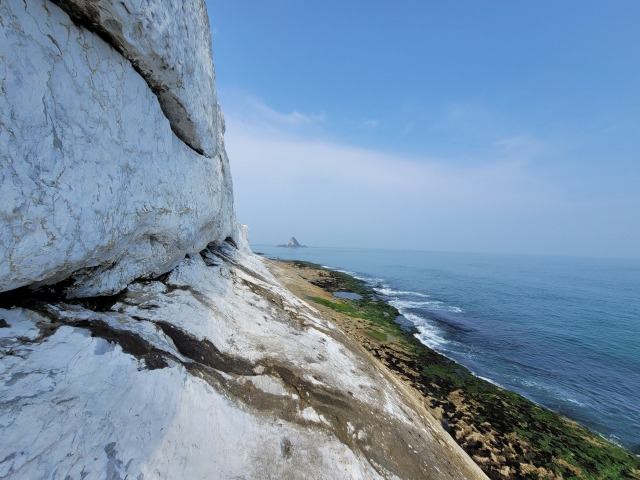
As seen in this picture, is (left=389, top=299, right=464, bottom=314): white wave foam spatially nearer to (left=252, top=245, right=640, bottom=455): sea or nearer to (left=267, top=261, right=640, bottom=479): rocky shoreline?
(left=252, top=245, right=640, bottom=455): sea

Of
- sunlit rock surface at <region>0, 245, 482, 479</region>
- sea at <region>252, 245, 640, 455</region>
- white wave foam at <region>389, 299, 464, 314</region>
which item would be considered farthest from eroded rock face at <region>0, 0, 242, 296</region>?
white wave foam at <region>389, 299, 464, 314</region>

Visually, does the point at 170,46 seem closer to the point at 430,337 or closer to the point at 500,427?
the point at 500,427

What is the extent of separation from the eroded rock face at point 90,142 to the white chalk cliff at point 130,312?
3cm

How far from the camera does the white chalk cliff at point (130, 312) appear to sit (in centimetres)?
462

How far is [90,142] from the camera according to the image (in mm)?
5887

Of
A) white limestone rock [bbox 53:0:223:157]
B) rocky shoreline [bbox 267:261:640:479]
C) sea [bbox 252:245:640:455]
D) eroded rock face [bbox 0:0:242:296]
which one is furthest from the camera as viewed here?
sea [bbox 252:245:640:455]

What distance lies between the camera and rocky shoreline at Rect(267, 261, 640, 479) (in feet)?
39.5

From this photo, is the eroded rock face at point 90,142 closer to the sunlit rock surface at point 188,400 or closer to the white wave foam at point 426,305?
the sunlit rock surface at point 188,400

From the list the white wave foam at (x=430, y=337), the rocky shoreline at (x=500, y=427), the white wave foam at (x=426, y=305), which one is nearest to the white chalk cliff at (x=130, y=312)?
the rocky shoreline at (x=500, y=427)

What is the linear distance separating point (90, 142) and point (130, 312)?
4655mm

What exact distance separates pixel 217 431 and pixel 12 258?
5241 millimetres

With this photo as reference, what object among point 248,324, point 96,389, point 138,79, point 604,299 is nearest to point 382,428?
point 248,324

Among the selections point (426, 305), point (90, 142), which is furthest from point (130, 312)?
point (426, 305)

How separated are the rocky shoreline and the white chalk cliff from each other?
3.23 meters
